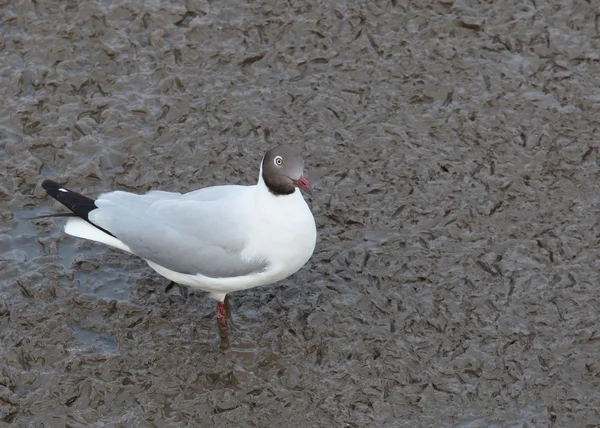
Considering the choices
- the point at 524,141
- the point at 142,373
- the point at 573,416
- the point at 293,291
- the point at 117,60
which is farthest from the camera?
the point at 117,60

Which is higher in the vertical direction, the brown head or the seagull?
the brown head

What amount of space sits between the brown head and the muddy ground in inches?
49.7

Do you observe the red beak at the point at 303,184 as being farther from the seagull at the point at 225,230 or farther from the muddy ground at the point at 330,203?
the muddy ground at the point at 330,203

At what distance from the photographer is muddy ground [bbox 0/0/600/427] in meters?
7.30

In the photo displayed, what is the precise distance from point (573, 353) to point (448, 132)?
2747 mm

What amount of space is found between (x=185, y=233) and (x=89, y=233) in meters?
0.86

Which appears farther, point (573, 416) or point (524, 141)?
point (524, 141)

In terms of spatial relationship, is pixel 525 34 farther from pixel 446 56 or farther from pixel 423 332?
pixel 423 332

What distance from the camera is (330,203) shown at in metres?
8.84

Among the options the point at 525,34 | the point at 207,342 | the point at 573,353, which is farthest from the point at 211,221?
the point at 525,34

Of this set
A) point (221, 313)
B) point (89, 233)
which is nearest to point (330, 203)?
point (221, 313)

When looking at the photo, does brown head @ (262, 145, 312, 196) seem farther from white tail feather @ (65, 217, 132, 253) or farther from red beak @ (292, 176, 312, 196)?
white tail feather @ (65, 217, 132, 253)

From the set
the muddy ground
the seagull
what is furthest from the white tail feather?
the muddy ground

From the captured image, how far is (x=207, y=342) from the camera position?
7816 mm
